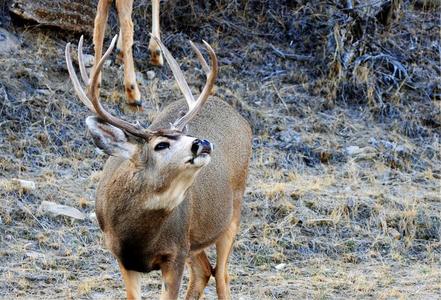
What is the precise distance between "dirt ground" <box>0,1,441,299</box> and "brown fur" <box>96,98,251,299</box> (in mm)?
919

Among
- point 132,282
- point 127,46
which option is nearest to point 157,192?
point 132,282

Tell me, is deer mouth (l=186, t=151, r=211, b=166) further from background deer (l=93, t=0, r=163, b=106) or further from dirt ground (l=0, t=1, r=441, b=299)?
background deer (l=93, t=0, r=163, b=106)

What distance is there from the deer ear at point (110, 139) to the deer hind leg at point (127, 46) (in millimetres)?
4591

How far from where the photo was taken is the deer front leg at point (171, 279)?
6652 mm

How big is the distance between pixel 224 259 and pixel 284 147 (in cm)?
377

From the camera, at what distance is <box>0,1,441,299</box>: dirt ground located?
28.9 ft

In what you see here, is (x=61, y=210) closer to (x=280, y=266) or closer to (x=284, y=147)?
(x=280, y=266)

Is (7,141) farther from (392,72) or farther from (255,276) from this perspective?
(392,72)

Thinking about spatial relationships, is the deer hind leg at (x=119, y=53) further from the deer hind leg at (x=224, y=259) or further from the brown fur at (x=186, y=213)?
the deer hind leg at (x=224, y=259)

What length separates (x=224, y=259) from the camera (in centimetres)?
793

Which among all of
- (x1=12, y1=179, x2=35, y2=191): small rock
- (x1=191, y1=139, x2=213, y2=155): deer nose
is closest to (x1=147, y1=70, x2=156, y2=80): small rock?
(x1=12, y1=179, x2=35, y2=191): small rock

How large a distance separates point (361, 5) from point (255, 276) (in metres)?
5.35

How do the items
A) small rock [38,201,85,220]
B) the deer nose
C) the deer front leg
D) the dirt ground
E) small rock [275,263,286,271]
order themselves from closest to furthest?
the deer nose, the deer front leg, the dirt ground, small rock [275,263,286,271], small rock [38,201,85,220]

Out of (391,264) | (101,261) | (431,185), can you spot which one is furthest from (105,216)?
(431,185)
